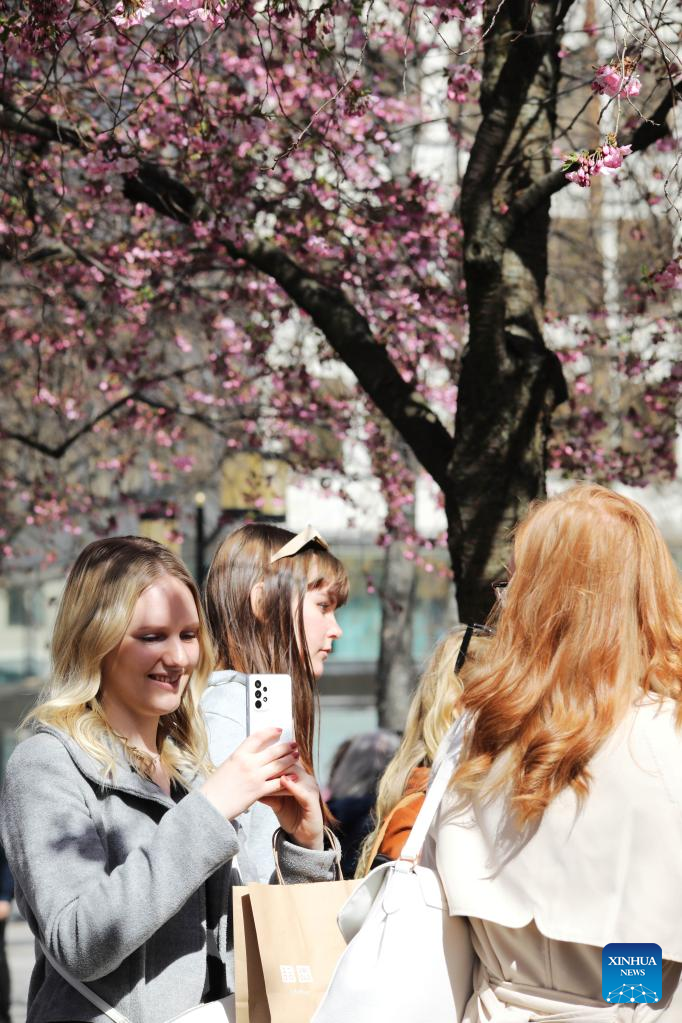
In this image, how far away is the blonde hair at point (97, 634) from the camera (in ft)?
8.43

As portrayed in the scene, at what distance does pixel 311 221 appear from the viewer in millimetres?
6766

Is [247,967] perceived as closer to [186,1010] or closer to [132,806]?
[186,1010]

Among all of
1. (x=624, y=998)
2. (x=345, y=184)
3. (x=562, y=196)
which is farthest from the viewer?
(x=562, y=196)

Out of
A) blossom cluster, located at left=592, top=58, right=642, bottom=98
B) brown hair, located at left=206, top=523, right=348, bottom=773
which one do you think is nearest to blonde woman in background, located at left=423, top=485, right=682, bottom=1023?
brown hair, located at left=206, top=523, right=348, bottom=773

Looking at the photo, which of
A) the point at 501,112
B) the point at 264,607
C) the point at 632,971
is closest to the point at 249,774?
the point at 632,971

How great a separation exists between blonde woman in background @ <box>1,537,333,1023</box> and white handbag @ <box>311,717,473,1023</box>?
369 mm

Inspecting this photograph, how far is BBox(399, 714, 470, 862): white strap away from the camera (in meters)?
2.12

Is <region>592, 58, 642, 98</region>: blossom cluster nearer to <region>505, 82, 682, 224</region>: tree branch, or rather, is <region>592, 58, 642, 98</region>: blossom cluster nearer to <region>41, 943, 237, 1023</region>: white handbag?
<region>505, 82, 682, 224</region>: tree branch

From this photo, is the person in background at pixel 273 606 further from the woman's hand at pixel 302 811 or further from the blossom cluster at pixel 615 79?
the blossom cluster at pixel 615 79

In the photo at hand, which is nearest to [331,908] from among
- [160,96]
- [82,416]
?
[160,96]

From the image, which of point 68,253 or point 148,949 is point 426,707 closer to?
point 148,949

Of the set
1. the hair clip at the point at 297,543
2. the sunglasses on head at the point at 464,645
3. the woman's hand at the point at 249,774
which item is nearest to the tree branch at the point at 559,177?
the hair clip at the point at 297,543

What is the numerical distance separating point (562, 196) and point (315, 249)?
20.6ft

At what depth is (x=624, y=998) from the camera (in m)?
1.98
